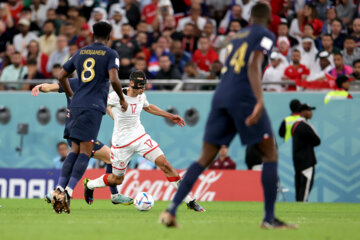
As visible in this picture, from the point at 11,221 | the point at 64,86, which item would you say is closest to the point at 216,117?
the point at 11,221

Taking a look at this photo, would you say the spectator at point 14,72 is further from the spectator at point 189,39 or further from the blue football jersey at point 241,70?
the blue football jersey at point 241,70

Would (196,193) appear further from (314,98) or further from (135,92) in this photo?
(135,92)

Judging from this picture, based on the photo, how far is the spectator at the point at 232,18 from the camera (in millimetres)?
21406

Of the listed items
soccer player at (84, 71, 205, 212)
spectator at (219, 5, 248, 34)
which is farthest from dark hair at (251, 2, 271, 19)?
spectator at (219, 5, 248, 34)

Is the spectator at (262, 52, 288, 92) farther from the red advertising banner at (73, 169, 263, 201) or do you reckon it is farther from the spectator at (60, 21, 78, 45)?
the spectator at (60, 21, 78, 45)

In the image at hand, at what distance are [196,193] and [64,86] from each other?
283 inches

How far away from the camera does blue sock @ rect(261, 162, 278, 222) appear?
803 cm

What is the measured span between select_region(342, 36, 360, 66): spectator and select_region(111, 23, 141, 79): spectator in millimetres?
5370

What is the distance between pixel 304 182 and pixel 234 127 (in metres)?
10.0

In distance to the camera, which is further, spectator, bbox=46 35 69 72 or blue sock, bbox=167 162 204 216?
spectator, bbox=46 35 69 72

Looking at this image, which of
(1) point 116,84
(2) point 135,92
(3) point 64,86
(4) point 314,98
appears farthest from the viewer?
(4) point 314,98

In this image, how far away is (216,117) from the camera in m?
8.17

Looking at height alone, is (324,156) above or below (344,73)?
below

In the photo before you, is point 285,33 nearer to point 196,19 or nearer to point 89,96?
point 196,19
